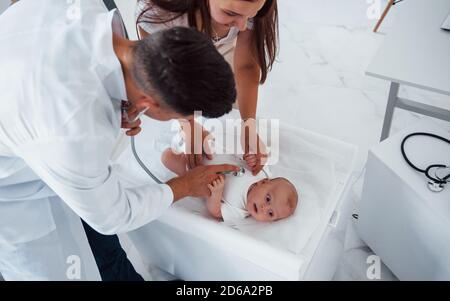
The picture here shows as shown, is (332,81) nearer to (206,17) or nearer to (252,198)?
(252,198)

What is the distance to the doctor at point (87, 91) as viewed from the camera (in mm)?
777

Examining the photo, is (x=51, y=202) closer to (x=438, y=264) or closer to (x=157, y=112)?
(x=157, y=112)

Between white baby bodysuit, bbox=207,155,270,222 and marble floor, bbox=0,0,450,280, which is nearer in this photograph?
white baby bodysuit, bbox=207,155,270,222

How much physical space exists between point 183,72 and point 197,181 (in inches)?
20.9

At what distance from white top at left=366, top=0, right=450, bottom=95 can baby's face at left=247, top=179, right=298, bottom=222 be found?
1.81 feet

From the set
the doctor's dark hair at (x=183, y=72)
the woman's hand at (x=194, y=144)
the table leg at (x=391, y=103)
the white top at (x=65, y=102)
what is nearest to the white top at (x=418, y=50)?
the table leg at (x=391, y=103)

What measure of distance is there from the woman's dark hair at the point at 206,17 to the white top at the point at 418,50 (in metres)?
0.44

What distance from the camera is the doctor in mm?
777

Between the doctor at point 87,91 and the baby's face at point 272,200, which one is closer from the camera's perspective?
the doctor at point 87,91

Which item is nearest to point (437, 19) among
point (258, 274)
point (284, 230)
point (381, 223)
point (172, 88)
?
point (381, 223)

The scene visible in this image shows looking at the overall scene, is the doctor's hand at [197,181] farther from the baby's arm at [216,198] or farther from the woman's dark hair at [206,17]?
the woman's dark hair at [206,17]

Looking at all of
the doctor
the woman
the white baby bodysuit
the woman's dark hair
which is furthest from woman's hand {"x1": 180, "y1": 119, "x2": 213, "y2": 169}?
the doctor

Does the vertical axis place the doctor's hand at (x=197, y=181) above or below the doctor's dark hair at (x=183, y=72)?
below

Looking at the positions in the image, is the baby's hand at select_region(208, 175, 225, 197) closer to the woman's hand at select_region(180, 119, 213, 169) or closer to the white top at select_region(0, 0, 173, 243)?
the woman's hand at select_region(180, 119, 213, 169)
